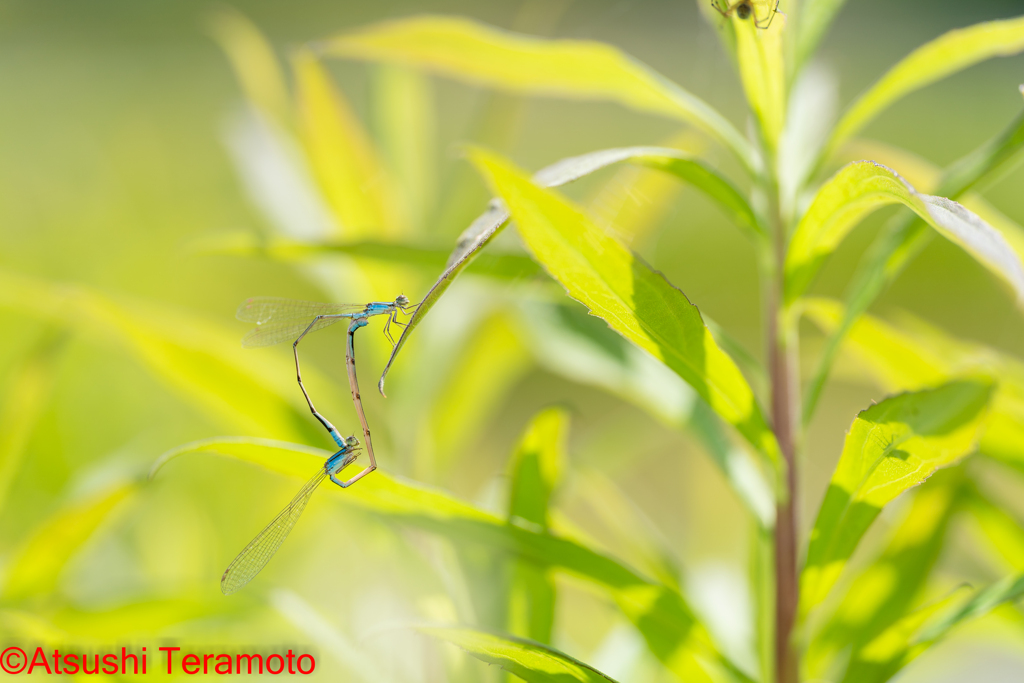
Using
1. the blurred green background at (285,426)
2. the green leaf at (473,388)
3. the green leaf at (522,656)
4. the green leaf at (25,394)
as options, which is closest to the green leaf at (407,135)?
the blurred green background at (285,426)

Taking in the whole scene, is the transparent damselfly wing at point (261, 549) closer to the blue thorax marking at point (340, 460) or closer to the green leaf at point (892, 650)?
the blue thorax marking at point (340, 460)

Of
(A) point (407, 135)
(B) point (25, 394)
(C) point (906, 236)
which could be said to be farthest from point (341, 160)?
(C) point (906, 236)

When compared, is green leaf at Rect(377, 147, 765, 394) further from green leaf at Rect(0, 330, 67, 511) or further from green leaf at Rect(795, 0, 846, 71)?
green leaf at Rect(0, 330, 67, 511)

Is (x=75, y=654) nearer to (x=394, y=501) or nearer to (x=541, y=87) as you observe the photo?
(x=394, y=501)

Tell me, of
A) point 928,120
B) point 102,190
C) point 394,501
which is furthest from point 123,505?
point 928,120

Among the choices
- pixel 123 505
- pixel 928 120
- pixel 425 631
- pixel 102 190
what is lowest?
pixel 425 631

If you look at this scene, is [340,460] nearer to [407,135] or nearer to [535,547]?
[535,547]
